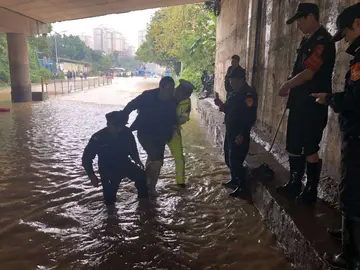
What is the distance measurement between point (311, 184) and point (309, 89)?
104cm

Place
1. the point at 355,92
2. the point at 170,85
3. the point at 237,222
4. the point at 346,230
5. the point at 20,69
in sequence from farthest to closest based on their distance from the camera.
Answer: the point at 20,69, the point at 170,85, the point at 237,222, the point at 346,230, the point at 355,92

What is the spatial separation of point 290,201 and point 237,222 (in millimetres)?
739

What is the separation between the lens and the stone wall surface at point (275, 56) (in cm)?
379

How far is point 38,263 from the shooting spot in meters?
3.13

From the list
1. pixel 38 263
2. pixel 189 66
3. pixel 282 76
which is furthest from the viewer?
pixel 189 66

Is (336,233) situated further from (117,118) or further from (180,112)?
(117,118)

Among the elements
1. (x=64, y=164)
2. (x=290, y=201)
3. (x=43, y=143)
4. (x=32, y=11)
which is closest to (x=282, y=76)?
(x=290, y=201)

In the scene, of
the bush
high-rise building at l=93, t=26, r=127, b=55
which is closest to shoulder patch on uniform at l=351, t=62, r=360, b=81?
the bush

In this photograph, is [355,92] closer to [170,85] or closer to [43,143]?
[170,85]

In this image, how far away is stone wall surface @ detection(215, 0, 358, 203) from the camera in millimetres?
3793

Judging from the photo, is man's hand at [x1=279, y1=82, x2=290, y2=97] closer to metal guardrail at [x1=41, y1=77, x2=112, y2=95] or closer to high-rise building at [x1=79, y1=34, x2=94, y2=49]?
metal guardrail at [x1=41, y1=77, x2=112, y2=95]

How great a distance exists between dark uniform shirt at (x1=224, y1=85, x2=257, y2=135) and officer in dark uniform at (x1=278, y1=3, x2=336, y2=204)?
0.85m

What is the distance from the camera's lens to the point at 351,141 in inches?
90.4

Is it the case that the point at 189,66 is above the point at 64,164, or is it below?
above
